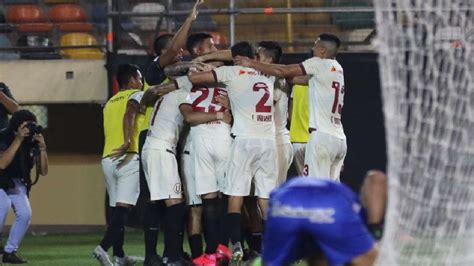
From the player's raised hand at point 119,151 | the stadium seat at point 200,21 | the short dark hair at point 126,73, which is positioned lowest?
the player's raised hand at point 119,151

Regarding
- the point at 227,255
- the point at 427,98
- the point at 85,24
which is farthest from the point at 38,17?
the point at 427,98

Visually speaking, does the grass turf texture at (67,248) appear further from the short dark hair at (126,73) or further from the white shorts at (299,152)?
the white shorts at (299,152)

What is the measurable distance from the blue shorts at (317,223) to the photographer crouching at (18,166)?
6.59 meters

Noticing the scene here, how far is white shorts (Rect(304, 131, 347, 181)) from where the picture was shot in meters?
11.8

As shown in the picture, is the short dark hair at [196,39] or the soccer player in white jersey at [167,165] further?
the short dark hair at [196,39]

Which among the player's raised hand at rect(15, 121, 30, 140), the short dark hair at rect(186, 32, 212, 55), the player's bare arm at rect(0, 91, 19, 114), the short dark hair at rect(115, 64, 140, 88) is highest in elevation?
the short dark hair at rect(186, 32, 212, 55)

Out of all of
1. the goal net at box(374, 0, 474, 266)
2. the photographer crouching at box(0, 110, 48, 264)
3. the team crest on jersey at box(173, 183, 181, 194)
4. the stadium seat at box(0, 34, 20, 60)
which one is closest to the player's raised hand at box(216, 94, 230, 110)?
the team crest on jersey at box(173, 183, 181, 194)

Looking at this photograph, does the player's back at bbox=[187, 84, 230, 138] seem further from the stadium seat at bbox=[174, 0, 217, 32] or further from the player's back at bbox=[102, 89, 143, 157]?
the stadium seat at bbox=[174, 0, 217, 32]

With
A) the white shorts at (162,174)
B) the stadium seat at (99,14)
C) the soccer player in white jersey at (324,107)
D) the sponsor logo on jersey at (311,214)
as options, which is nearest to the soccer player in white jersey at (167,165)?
the white shorts at (162,174)

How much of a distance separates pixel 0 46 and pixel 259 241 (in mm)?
7173

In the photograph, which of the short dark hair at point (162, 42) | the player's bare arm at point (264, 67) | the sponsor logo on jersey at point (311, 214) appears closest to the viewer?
the sponsor logo on jersey at point (311, 214)

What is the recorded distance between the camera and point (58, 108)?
18609 mm

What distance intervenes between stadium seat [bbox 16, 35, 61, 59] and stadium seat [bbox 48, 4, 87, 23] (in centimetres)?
40

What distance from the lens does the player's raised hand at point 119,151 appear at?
477 inches
